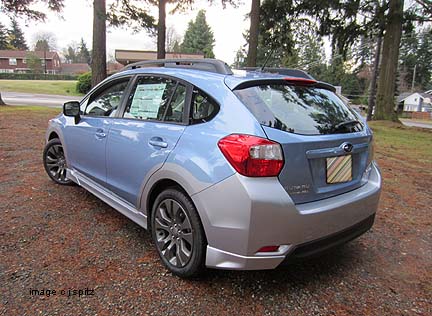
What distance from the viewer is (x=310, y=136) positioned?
2203mm

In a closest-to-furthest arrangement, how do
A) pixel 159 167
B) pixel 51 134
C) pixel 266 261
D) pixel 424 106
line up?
pixel 266 261 → pixel 159 167 → pixel 51 134 → pixel 424 106

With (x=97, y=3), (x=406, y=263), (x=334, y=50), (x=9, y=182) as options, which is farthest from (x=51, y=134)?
(x=334, y=50)

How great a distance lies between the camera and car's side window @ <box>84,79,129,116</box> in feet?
11.0

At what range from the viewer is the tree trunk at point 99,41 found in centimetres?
998

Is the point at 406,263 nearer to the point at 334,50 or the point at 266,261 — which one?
the point at 266,261

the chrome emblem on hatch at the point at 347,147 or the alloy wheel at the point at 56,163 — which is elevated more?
the chrome emblem on hatch at the point at 347,147

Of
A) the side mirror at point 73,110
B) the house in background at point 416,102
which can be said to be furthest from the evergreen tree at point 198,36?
the side mirror at point 73,110

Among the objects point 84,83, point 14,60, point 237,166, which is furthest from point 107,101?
point 14,60

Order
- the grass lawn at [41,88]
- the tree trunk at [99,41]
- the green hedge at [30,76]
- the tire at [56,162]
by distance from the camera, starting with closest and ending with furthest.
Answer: the tire at [56,162], the tree trunk at [99,41], the grass lawn at [41,88], the green hedge at [30,76]

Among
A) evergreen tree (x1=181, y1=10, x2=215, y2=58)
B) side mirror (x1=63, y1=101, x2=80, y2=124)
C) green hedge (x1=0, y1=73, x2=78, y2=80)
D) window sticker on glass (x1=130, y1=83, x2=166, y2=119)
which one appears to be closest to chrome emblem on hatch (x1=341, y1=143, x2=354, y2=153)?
window sticker on glass (x1=130, y1=83, x2=166, y2=119)

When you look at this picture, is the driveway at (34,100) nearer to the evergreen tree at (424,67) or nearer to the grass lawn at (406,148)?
the grass lawn at (406,148)

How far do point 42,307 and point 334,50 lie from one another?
17.2 meters

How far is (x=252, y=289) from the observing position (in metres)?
2.37

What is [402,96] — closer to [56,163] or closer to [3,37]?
[56,163]
